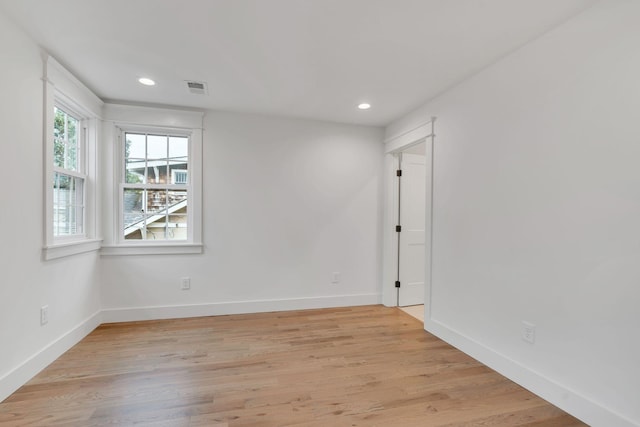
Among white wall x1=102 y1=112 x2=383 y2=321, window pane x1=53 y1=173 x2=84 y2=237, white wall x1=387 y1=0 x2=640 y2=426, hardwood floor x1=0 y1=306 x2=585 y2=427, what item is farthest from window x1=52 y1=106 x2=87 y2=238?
white wall x1=387 y1=0 x2=640 y2=426

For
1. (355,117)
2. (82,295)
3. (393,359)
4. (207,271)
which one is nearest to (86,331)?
Answer: (82,295)

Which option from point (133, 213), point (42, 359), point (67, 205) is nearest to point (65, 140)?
point (67, 205)

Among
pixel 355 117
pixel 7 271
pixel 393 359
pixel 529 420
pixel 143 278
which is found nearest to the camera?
pixel 529 420

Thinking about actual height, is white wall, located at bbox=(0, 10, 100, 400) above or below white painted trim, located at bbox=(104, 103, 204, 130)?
below

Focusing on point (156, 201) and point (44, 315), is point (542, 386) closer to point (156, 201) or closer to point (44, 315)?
point (44, 315)

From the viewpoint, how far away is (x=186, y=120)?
3.40 m

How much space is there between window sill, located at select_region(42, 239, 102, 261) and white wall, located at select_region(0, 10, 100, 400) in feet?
0.18

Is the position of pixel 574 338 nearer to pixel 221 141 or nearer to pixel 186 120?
pixel 221 141

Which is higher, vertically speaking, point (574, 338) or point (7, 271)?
point (7, 271)

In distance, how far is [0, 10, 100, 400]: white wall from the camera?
1907 millimetres

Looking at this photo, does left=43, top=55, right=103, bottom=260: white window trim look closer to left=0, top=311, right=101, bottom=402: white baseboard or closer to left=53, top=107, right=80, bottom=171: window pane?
left=53, top=107, right=80, bottom=171: window pane

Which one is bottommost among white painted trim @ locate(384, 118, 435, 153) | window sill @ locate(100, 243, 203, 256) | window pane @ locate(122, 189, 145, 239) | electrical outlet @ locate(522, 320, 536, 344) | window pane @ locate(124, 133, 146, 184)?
electrical outlet @ locate(522, 320, 536, 344)

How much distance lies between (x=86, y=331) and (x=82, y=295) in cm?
36

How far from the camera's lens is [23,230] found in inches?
81.6
